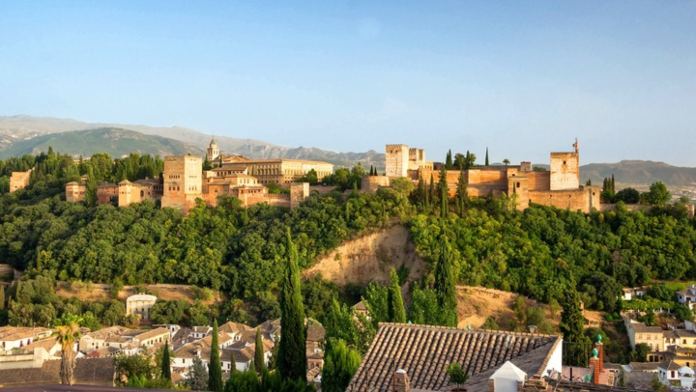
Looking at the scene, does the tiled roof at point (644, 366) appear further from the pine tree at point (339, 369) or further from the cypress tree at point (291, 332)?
the pine tree at point (339, 369)

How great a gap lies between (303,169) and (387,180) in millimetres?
12752

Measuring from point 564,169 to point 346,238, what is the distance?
508 inches

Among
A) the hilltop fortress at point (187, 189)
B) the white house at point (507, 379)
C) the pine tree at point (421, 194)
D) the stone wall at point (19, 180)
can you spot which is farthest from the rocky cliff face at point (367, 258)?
the white house at point (507, 379)

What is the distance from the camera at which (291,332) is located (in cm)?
1962

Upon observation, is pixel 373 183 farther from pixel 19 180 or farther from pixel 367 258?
pixel 19 180

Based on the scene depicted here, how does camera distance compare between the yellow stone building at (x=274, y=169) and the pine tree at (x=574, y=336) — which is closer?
the pine tree at (x=574, y=336)

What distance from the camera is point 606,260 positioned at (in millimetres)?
42188

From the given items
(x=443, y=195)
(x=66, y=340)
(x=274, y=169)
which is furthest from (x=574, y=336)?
(x=274, y=169)

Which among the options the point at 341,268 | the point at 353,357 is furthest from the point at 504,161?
the point at 353,357

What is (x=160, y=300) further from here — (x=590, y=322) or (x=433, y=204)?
(x=590, y=322)

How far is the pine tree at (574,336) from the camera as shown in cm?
2569

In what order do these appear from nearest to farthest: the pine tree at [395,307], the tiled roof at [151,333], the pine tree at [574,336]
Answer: the pine tree at [395,307] → the pine tree at [574,336] → the tiled roof at [151,333]

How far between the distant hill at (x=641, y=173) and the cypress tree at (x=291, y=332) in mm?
105335

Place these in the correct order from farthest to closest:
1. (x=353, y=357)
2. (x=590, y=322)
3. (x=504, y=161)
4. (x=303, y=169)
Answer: (x=303, y=169) → (x=504, y=161) → (x=590, y=322) → (x=353, y=357)
